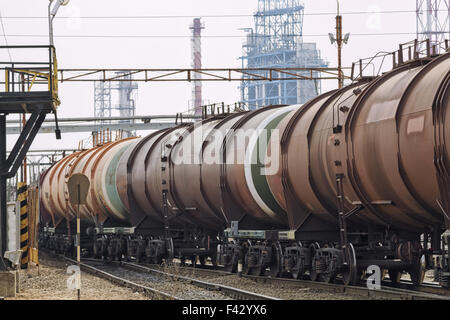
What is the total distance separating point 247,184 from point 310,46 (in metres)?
127

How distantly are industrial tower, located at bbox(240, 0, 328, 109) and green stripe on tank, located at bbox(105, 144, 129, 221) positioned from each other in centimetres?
10797

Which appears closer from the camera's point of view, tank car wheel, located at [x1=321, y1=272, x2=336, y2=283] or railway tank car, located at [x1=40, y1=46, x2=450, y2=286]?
railway tank car, located at [x1=40, y1=46, x2=450, y2=286]

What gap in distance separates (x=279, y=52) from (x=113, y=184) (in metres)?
118

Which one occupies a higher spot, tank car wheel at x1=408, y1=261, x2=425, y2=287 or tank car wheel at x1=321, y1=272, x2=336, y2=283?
tank car wheel at x1=408, y1=261, x2=425, y2=287

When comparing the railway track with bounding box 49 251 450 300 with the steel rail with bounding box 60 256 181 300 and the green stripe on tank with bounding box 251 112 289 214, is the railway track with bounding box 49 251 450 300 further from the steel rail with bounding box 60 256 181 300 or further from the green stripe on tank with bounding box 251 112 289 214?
the green stripe on tank with bounding box 251 112 289 214

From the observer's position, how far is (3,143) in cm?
1598

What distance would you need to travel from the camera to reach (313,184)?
596 inches

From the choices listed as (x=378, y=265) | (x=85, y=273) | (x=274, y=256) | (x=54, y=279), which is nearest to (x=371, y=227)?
(x=378, y=265)

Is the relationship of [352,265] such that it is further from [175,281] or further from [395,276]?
[175,281]

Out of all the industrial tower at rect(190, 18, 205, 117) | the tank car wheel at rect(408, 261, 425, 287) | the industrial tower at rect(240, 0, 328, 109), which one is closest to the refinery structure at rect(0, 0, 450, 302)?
the tank car wheel at rect(408, 261, 425, 287)

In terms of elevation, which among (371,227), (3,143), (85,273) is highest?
(3,143)

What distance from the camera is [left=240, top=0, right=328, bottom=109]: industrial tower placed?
454 feet

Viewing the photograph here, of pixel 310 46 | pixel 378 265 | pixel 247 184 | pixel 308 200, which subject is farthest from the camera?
pixel 310 46
